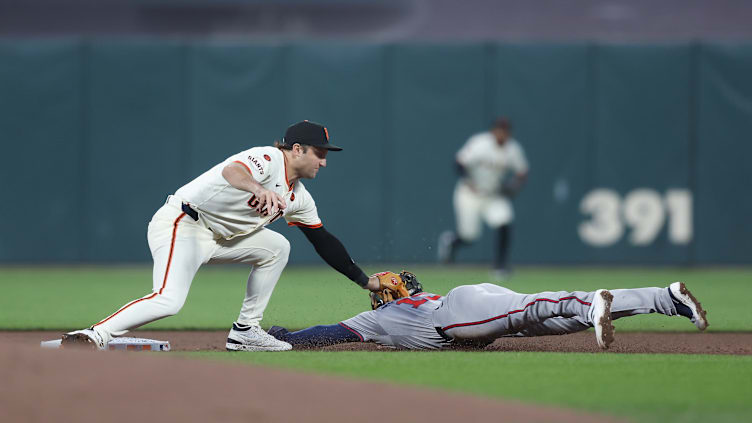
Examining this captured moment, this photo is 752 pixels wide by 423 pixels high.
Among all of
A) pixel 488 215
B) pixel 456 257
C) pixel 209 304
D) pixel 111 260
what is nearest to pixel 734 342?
pixel 209 304

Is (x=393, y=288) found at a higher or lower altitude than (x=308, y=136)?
lower

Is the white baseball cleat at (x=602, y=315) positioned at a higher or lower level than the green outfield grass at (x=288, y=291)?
higher

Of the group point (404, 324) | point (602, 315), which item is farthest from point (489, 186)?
point (602, 315)

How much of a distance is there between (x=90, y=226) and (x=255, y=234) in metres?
7.50

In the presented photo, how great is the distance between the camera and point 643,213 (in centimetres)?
1223

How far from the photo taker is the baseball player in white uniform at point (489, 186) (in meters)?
11.2

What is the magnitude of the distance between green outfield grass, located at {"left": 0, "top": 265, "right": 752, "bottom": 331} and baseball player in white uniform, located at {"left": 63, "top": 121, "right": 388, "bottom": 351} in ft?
3.03

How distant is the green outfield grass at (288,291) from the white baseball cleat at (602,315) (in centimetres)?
194

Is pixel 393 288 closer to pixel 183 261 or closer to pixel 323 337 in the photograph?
pixel 323 337

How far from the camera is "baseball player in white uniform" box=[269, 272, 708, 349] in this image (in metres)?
4.72

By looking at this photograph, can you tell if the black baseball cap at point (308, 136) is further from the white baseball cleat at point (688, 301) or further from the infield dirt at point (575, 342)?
the white baseball cleat at point (688, 301)

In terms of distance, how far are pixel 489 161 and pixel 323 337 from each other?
6498 mm

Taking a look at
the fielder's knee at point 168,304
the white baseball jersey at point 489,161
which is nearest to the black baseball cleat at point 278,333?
the fielder's knee at point 168,304

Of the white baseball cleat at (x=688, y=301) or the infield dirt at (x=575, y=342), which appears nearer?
the white baseball cleat at (x=688, y=301)
